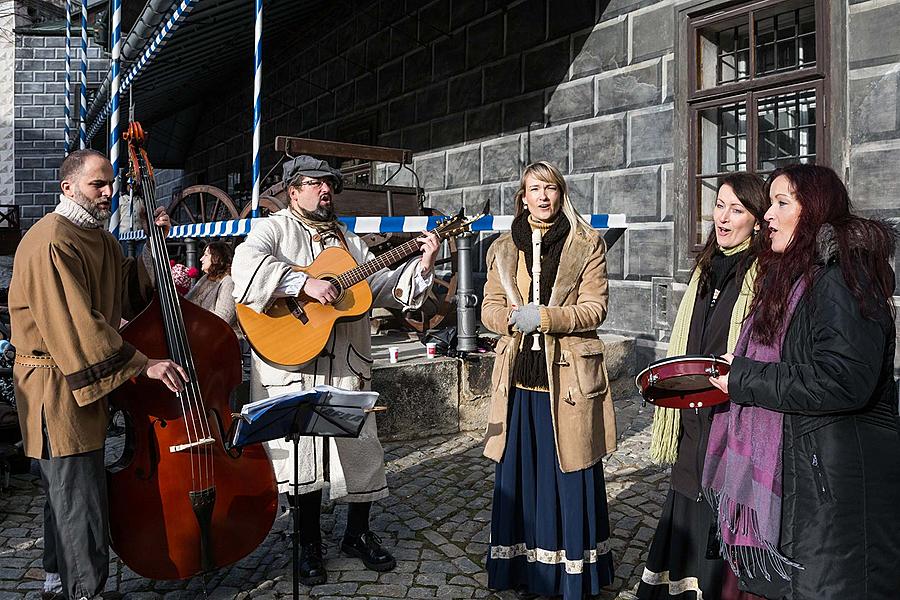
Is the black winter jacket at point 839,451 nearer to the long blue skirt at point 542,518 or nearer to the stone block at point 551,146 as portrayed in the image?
the long blue skirt at point 542,518

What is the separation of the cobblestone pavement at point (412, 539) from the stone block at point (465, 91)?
492 cm

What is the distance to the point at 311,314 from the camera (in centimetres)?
328

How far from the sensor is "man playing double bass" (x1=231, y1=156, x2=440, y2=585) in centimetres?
320

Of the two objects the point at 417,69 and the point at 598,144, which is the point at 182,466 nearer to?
the point at 598,144

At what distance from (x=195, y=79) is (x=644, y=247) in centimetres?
1003

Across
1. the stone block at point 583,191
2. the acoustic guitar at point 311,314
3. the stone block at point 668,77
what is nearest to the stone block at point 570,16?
the stone block at point 668,77

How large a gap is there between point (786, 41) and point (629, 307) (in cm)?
252

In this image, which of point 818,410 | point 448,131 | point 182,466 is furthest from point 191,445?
point 448,131

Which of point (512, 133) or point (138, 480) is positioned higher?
point (512, 133)

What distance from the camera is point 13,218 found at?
49.8 feet

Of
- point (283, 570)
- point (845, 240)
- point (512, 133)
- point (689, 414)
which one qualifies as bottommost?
point (283, 570)

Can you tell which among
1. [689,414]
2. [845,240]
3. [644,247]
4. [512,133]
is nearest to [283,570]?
[689,414]

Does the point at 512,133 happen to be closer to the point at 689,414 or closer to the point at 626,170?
the point at 626,170

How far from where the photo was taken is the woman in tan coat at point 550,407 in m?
2.86
